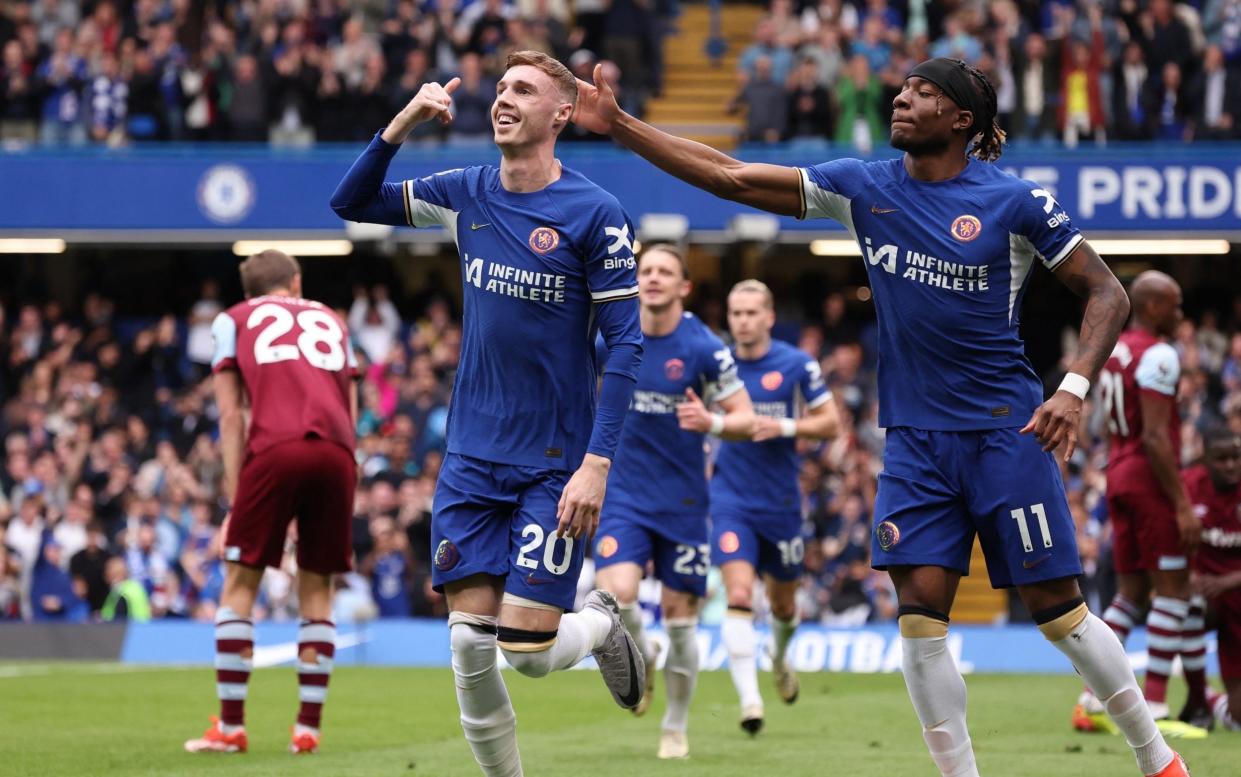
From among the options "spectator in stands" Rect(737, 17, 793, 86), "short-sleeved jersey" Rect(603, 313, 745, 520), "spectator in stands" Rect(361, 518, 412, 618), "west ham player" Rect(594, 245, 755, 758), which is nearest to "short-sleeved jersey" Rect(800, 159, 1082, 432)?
"west ham player" Rect(594, 245, 755, 758)

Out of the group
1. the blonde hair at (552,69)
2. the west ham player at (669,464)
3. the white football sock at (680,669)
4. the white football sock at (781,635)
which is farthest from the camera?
the white football sock at (781,635)

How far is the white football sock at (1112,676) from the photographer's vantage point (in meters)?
7.00

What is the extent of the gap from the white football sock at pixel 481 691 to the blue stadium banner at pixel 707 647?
11.0 meters

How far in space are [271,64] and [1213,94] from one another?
43.3 ft

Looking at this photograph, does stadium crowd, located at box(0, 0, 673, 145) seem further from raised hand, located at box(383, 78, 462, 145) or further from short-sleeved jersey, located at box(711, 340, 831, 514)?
raised hand, located at box(383, 78, 462, 145)

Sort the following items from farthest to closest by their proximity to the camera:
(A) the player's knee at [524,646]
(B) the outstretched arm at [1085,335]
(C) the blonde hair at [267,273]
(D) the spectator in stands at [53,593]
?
(D) the spectator in stands at [53,593] → (C) the blonde hair at [267,273] → (A) the player's knee at [524,646] → (B) the outstretched arm at [1085,335]

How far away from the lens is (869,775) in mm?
9250

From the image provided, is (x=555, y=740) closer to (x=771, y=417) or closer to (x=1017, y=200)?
(x=771, y=417)

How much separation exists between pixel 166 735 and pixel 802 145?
1561 cm

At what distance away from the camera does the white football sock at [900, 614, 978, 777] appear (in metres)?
6.94

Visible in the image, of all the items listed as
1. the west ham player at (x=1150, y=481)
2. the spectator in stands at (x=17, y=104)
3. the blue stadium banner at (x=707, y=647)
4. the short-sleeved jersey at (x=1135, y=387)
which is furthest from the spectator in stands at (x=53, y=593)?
the short-sleeved jersey at (x=1135, y=387)

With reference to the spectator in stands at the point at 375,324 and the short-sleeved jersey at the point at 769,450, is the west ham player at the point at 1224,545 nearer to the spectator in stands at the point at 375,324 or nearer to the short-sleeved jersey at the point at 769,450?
the short-sleeved jersey at the point at 769,450

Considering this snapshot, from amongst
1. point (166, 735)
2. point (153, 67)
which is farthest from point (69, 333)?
point (166, 735)

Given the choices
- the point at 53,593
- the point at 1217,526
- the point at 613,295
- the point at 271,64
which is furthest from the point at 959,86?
the point at 271,64
